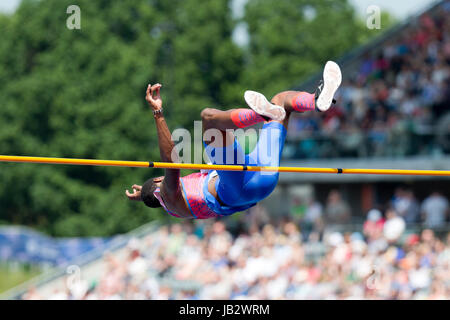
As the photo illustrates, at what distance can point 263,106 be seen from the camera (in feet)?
21.1

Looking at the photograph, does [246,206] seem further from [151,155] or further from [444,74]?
[151,155]

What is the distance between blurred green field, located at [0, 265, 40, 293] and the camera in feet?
73.5

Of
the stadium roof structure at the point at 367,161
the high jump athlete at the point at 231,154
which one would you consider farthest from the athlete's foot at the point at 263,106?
the stadium roof structure at the point at 367,161

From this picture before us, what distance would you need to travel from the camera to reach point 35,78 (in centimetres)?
2505

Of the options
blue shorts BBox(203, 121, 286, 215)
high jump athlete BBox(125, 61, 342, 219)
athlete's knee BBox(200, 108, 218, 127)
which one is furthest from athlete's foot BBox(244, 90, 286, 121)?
athlete's knee BBox(200, 108, 218, 127)

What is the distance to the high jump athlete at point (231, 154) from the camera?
643 centimetres

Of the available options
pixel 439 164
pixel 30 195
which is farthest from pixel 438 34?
pixel 30 195

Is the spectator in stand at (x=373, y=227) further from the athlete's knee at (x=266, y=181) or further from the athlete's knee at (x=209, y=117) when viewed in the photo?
the athlete's knee at (x=209, y=117)

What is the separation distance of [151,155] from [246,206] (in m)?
17.2

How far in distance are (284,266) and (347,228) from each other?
79.9 inches

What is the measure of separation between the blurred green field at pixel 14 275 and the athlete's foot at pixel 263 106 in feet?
55.7

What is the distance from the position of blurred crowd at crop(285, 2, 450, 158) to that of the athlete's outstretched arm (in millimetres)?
9015

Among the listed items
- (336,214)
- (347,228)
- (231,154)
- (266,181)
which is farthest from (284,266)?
(231,154)

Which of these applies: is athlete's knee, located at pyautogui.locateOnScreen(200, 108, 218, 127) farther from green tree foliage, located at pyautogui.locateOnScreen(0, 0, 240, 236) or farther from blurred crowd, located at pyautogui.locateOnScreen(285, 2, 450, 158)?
green tree foliage, located at pyautogui.locateOnScreen(0, 0, 240, 236)
